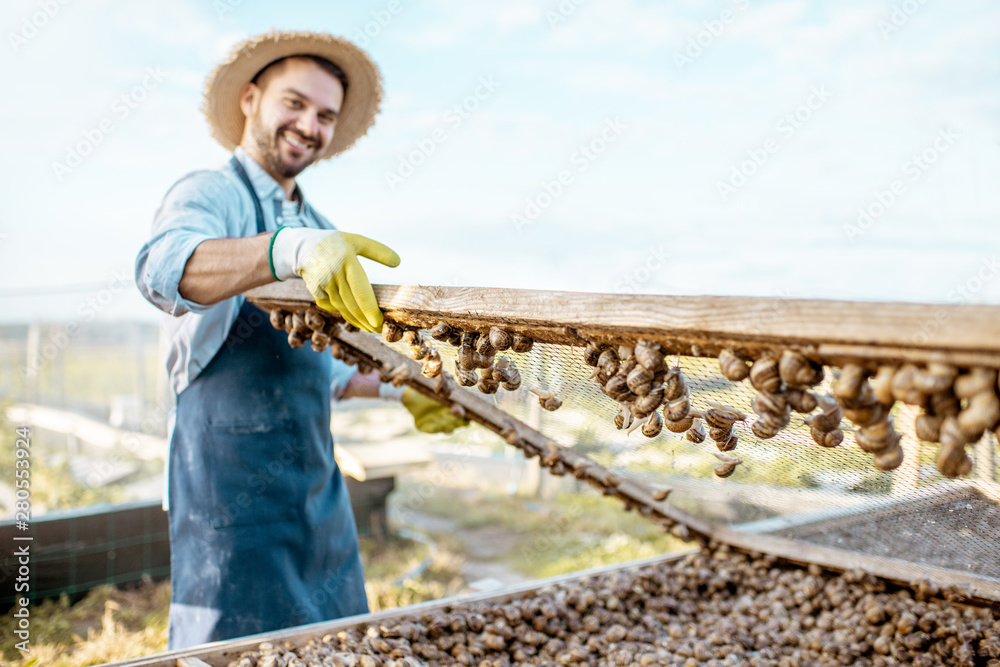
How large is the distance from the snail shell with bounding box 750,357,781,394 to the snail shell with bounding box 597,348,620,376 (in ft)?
1.10

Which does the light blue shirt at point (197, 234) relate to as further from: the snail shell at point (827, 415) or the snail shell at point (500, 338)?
the snail shell at point (827, 415)

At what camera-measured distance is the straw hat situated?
3012 millimetres

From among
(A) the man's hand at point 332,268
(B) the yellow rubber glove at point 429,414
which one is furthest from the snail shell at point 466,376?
(B) the yellow rubber glove at point 429,414

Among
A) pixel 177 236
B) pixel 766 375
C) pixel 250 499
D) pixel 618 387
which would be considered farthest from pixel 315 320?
pixel 766 375

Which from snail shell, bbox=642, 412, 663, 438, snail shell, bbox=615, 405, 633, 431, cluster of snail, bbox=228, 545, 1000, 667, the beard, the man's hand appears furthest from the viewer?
the beard

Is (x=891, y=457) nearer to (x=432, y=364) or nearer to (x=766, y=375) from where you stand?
(x=766, y=375)

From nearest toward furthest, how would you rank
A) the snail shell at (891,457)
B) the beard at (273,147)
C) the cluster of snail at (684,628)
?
the snail shell at (891,457) → the cluster of snail at (684,628) → the beard at (273,147)

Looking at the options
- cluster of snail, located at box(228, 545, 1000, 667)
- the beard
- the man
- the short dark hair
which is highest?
the short dark hair

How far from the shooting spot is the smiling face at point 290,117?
2873 mm

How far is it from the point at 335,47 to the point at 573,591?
273 centimetres

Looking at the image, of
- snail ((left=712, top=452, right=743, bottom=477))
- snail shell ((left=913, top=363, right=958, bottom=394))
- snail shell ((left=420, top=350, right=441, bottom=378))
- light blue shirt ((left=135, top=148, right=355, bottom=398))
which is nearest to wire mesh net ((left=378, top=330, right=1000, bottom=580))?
snail ((left=712, top=452, right=743, bottom=477))

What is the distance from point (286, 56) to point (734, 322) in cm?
274

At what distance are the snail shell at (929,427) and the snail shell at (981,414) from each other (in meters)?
0.08

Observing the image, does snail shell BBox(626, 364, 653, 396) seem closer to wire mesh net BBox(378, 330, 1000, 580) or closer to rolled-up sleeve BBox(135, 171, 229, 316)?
wire mesh net BBox(378, 330, 1000, 580)
